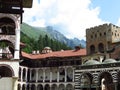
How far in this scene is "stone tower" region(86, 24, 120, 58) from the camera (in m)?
65.9

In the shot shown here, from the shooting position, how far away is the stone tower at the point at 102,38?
65.9m

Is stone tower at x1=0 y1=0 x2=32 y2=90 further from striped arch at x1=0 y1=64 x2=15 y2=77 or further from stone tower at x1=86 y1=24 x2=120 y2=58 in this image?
stone tower at x1=86 y1=24 x2=120 y2=58

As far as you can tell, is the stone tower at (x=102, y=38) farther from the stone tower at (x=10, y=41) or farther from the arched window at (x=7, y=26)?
the stone tower at (x=10, y=41)

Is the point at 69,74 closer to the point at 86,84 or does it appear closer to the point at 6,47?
the point at 86,84

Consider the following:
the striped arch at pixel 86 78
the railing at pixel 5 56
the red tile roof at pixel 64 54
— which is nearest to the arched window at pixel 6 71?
the railing at pixel 5 56

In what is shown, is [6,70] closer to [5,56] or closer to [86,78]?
[5,56]

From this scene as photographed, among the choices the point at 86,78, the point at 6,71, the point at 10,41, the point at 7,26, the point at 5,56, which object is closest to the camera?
the point at 10,41

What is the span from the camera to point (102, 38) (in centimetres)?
6750

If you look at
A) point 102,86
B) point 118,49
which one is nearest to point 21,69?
point 118,49

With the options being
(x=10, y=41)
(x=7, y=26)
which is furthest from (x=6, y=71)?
(x=7, y=26)

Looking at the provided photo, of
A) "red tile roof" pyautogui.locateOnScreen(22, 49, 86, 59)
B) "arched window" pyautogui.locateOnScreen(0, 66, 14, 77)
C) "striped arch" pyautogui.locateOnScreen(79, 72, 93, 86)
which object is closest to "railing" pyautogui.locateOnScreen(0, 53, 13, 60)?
"arched window" pyautogui.locateOnScreen(0, 66, 14, 77)

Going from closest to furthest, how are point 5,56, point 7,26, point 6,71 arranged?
point 5,56
point 7,26
point 6,71

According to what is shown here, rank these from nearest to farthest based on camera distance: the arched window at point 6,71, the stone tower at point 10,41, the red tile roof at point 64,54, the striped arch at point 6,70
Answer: the stone tower at point 10,41, the striped arch at point 6,70, the arched window at point 6,71, the red tile roof at point 64,54

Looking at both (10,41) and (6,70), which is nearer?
(10,41)
